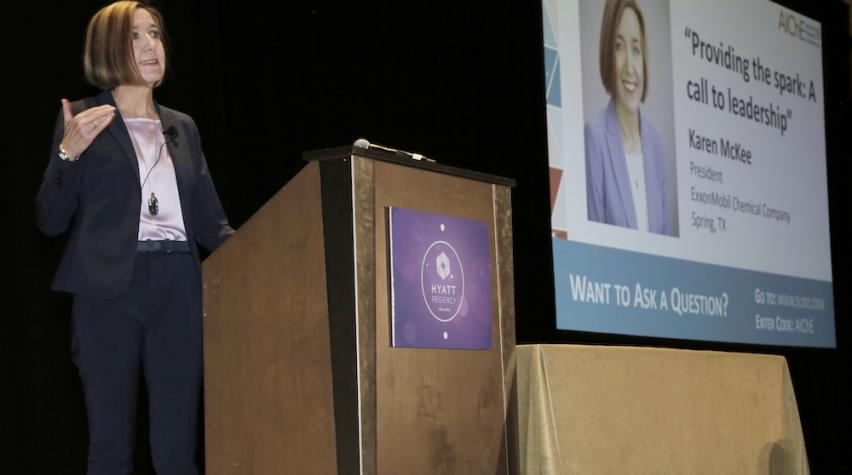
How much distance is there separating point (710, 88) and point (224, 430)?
3606mm

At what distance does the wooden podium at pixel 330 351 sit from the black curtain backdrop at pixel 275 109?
3.27 feet

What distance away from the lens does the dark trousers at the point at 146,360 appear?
2016 millimetres

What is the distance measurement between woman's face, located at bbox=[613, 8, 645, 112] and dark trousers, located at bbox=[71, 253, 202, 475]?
2804 mm

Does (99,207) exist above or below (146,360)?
above

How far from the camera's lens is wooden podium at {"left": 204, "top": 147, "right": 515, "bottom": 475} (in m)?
1.93

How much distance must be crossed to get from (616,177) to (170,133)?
2575 millimetres

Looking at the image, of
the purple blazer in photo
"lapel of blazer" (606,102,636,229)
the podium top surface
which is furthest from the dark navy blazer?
"lapel of blazer" (606,102,636,229)

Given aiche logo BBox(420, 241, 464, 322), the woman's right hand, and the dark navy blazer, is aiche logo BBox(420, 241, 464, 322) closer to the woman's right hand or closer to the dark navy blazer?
the dark navy blazer

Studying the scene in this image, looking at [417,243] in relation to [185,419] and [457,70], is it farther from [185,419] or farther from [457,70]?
[457,70]

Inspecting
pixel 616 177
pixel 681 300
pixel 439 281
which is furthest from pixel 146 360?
pixel 681 300

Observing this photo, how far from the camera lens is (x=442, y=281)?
212 centimetres

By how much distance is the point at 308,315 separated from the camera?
198 centimetres

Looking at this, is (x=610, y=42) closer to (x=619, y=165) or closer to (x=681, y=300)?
(x=619, y=165)

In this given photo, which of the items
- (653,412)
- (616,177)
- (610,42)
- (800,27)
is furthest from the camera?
(800,27)
